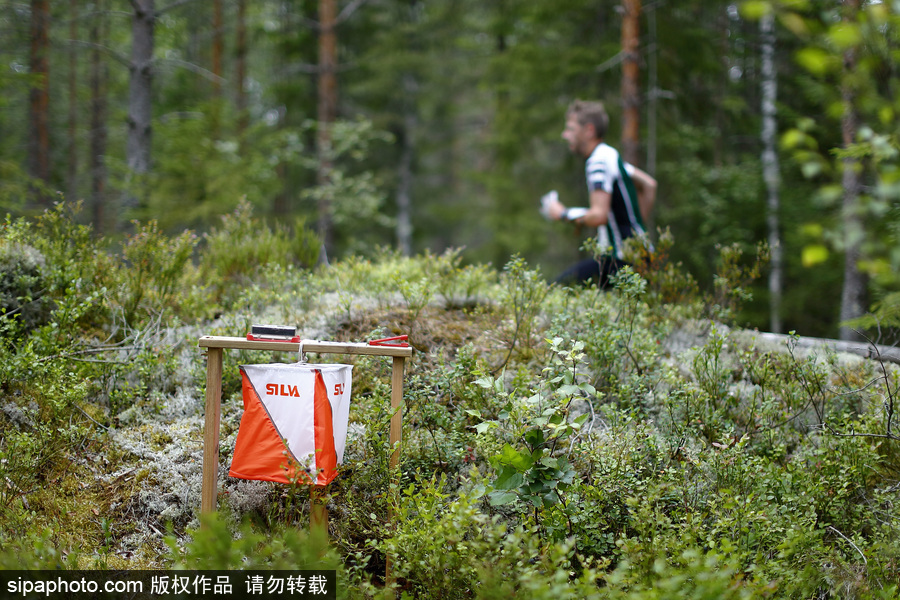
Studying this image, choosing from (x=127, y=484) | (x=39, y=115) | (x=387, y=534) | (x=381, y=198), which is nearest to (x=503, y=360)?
(x=387, y=534)

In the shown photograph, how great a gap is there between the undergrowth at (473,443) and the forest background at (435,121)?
3.49 meters

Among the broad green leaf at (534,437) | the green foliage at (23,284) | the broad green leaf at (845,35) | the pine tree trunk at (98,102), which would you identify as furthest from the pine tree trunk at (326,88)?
the broad green leaf at (845,35)

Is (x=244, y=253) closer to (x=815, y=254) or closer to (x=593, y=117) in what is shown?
(x=593, y=117)

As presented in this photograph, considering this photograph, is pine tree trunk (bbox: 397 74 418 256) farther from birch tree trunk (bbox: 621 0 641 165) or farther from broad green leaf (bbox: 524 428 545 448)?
broad green leaf (bbox: 524 428 545 448)

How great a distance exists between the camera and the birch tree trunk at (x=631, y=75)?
968 cm

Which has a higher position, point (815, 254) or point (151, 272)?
point (151, 272)

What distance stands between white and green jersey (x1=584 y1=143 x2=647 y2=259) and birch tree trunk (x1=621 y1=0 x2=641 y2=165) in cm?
467

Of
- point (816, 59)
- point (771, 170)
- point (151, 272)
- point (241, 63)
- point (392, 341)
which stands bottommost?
point (392, 341)

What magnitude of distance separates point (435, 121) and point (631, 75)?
7945 millimetres

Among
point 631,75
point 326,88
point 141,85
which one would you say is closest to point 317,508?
point 141,85

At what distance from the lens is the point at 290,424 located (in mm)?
2902

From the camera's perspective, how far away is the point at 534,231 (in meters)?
13.7

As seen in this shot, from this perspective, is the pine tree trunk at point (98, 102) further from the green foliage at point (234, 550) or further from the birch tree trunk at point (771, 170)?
the birch tree trunk at point (771, 170)

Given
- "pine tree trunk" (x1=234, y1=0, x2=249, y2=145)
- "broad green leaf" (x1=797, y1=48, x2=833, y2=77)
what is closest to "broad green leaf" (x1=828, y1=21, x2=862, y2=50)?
"broad green leaf" (x1=797, y1=48, x2=833, y2=77)
